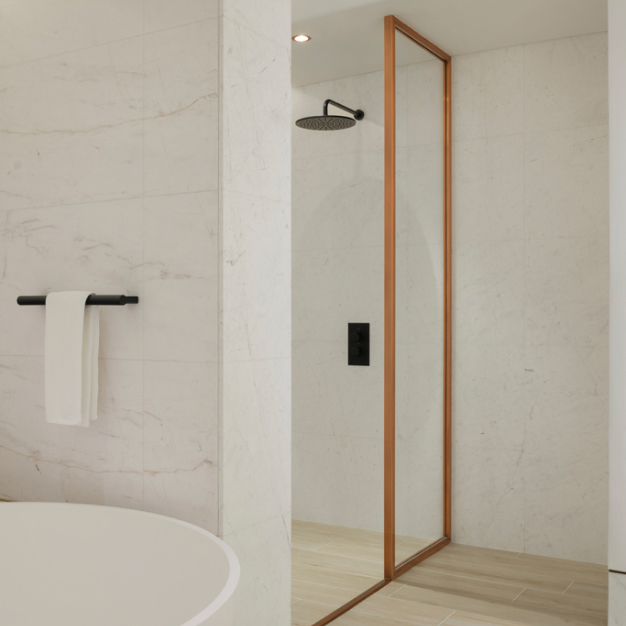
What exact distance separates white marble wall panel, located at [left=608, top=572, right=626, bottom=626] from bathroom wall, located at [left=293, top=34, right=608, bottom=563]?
904mm

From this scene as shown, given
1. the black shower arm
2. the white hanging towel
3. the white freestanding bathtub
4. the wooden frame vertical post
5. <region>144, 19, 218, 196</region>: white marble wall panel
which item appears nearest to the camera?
the white freestanding bathtub

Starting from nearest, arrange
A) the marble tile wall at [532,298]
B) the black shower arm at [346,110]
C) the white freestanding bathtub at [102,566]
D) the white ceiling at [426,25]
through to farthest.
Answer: the white freestanding bathtub at [102,566] → the white ceiling at [426,25] → the marble tile wall at [532,298] → the black shower arm at [346,110]

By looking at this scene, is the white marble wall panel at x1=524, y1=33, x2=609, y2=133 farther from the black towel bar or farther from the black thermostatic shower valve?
the black towel bar

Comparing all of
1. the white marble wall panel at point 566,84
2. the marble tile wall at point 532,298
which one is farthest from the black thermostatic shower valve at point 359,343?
the white marble wall panel at point 566,84

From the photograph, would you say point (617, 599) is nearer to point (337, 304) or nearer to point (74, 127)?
point (337, 304)

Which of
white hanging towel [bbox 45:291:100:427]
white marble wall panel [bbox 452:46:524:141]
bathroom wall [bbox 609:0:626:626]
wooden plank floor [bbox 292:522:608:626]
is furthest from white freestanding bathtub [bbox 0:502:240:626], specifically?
white marble wall panel [bbox 452:46:524:141]

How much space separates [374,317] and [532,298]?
770 millimetres

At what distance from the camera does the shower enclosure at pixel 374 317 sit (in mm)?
3176

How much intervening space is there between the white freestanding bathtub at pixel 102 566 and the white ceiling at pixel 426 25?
2.22 meters

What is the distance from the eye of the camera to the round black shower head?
3.17 meters

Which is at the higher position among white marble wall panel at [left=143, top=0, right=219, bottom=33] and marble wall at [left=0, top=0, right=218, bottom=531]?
white marble wall panel at [left=143, top=0, right=219, bottom=33]

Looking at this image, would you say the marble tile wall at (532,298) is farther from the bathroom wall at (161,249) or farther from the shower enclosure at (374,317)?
the bathroom wall at (161,249)

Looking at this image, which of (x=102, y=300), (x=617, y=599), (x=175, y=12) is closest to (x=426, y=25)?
(x=175, y=12)

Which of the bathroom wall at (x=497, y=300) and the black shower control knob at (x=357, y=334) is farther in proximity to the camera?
the black shower control knob at (x=357, y=334)
